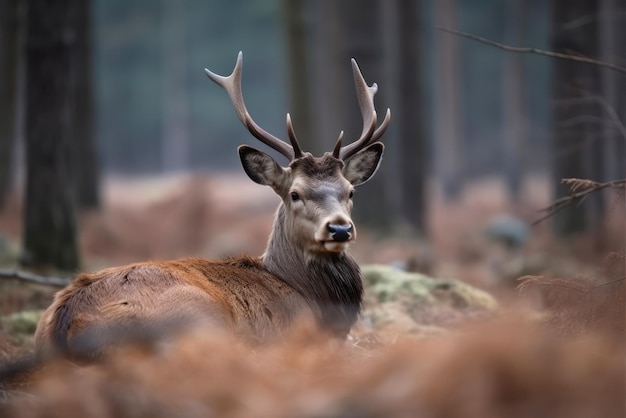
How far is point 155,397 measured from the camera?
418cm

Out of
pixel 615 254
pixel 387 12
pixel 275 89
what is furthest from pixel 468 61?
pixel 615 254

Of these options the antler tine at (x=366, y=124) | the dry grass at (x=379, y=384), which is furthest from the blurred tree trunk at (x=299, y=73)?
the dry grass at (x=379, y=384)

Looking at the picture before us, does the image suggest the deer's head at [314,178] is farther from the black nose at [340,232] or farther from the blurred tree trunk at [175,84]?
the blurred tree trunk at [175,84]

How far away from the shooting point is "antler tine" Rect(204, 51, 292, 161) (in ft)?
25.8

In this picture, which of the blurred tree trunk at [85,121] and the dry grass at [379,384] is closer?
the dry grass at [379,384]

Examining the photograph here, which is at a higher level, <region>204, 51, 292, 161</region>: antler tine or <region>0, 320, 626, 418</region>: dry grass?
<region>204, 51, 292, 161</region>: antler tine

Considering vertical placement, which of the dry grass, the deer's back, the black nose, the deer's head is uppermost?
the deer's head

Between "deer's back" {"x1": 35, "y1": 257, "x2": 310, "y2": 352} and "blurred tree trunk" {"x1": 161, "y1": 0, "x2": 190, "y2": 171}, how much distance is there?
50002 millimetres

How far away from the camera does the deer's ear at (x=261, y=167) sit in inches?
311

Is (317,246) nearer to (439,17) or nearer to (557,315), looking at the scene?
(557,315)

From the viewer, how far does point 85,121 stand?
19828 millimetres

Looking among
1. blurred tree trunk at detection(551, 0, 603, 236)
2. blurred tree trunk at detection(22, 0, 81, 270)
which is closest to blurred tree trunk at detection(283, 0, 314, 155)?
blurred tree trunk at detection(551, 0, 603, 236)

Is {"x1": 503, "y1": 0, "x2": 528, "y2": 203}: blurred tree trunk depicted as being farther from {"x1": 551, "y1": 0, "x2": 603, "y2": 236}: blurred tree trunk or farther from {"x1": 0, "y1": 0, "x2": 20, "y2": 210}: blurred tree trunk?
{"x1": 0, "y1": 0, "x2": 20, "y2": 210}: blurred tree trunk

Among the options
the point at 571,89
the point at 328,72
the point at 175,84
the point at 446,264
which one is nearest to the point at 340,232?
the point at 571,89
